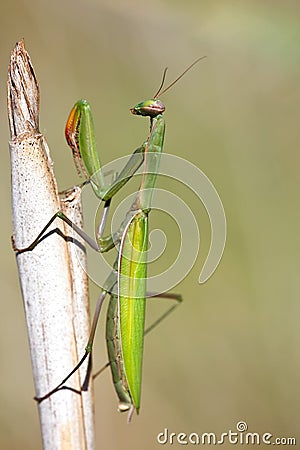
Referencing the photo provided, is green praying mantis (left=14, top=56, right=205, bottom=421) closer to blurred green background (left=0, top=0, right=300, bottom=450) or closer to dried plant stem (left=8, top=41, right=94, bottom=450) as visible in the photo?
dried plant stem (left=8, top=41, right=94, bottom=450)

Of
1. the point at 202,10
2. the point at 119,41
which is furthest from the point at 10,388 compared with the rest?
the point at 202,10

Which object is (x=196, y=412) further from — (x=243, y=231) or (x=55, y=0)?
(x=55, y=0)

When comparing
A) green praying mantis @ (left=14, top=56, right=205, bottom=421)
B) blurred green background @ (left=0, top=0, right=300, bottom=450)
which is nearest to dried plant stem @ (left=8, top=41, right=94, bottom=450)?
green praying mantis @ (left=14, top=56, right=205, bottom=421)

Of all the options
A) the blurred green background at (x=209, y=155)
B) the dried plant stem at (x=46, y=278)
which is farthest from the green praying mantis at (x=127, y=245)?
the blurred green background at (x=209, y=155)

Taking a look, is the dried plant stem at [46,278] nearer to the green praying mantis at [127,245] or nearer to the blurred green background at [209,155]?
the green praying mantis at [127,245]

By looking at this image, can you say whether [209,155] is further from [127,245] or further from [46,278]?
[46,278]

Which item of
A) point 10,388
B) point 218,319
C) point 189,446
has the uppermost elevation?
point 218,319

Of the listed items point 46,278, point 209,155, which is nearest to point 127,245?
point 46,278

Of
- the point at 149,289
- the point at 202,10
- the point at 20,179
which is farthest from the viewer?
the point at 202,10
